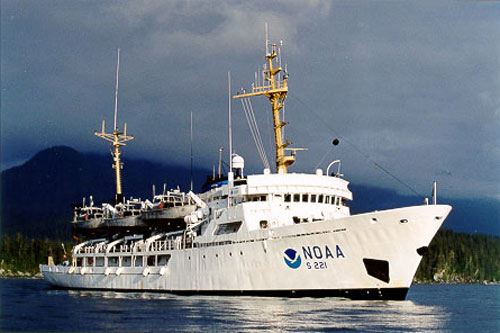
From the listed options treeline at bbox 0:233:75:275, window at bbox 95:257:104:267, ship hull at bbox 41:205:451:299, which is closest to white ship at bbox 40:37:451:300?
ship hull at bbox 41:205:451:299

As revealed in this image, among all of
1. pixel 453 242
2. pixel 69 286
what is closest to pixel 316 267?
pixel 69 286

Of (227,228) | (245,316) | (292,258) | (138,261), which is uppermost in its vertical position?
(227,228)

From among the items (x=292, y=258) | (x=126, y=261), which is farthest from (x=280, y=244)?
(x=126, y=261)

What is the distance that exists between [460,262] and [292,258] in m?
102

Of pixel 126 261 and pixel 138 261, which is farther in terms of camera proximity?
pixel 126 261

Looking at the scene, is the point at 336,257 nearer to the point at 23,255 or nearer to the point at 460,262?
the point at 23,255

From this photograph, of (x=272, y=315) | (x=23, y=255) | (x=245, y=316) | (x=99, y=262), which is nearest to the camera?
(x=245, y=316)

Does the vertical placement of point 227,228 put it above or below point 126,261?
above

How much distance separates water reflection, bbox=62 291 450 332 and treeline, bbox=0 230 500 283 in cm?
8086

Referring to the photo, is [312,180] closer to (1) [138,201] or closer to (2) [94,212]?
(1) [138,201]

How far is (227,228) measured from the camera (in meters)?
37.9

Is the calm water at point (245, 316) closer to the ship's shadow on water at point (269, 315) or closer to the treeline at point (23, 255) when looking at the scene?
the ship's shadow on water at point (269, 315)

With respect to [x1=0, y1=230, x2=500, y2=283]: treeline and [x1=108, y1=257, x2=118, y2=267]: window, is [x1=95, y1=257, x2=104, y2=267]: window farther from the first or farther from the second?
[x1=0, y1=230, x2=500, y2=283]: treeline

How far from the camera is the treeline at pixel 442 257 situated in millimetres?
113625
